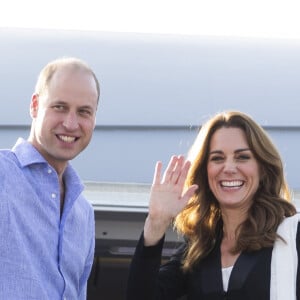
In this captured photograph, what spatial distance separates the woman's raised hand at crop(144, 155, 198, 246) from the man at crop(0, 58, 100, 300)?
0.83 ft

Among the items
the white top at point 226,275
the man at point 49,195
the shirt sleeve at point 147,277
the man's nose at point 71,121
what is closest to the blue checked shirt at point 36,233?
the man at point 49,195

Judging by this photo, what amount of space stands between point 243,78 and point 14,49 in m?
1.19

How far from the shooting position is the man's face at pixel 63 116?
1821 mm

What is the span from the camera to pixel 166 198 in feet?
7.06

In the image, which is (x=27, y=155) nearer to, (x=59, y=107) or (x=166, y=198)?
(x=59, y=107)

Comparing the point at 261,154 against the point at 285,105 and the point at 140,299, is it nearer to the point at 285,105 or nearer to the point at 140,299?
the point at 140,299

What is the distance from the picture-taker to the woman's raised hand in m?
2.12

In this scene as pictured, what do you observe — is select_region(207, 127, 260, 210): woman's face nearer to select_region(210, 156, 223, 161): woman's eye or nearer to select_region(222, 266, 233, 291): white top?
select_region(210, 156, 223, 161): woman's eye

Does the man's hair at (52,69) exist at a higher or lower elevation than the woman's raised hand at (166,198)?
higher

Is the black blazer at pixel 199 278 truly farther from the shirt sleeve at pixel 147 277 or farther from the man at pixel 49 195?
the man at pixel 49 195

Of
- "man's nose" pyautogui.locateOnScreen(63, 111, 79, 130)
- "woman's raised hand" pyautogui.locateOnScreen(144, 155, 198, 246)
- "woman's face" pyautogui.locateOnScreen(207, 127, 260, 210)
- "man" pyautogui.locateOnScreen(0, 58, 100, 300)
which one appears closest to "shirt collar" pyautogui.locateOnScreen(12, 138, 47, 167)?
"man" pyautogui.locateOnScreen(0, 58, 100, 300)

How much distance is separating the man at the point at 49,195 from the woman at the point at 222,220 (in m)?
0.28

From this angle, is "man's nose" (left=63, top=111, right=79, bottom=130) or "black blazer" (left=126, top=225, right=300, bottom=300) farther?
"black blazer" (left=126, top=225, right=300, bottom=300)

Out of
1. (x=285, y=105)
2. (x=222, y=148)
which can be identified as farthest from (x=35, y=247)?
(x=285, y=105)
